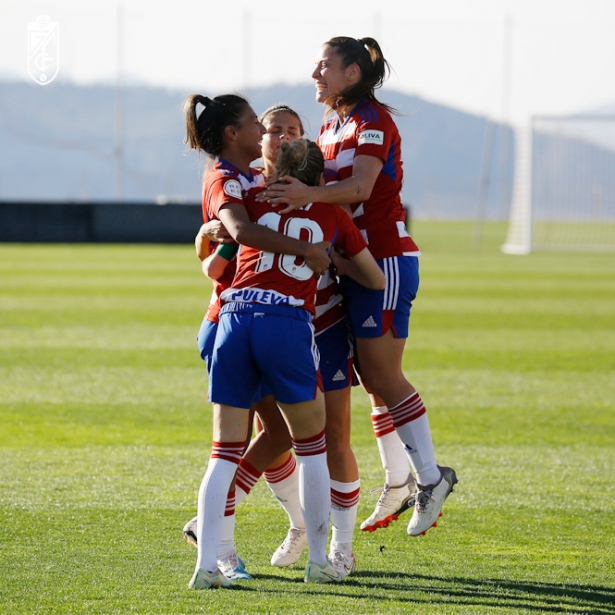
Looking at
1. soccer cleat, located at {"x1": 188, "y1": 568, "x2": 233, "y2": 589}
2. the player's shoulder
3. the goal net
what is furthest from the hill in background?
soccer cleat, located at {"x1": 188, "y1": 568, "x2": 233, "y2": 589}

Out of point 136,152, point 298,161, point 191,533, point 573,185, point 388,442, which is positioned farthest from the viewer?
point 136,152

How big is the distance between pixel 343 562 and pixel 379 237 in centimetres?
141

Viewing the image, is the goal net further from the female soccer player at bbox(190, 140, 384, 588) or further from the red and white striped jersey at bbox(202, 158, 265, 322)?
the female soccer player at bbox(190, 140, 384, 588)

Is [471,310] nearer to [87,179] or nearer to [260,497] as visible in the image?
[260,497]

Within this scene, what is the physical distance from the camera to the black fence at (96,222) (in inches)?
1158

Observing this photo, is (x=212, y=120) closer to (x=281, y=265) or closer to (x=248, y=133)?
(x=248, y=133)

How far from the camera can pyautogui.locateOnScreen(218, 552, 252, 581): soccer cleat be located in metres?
4.20

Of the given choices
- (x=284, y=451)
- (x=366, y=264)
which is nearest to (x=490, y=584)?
(x=284, y=451)

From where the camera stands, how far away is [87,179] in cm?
10056

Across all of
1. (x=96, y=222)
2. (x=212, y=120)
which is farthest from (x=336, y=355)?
(x=96, y=222)

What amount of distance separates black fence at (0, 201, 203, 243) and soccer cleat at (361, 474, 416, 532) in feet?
79.9

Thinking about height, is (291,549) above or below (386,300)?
below

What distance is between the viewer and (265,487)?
5.95m

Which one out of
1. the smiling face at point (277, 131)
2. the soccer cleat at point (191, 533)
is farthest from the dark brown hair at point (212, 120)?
the soccer cleat at point (191, 533)
